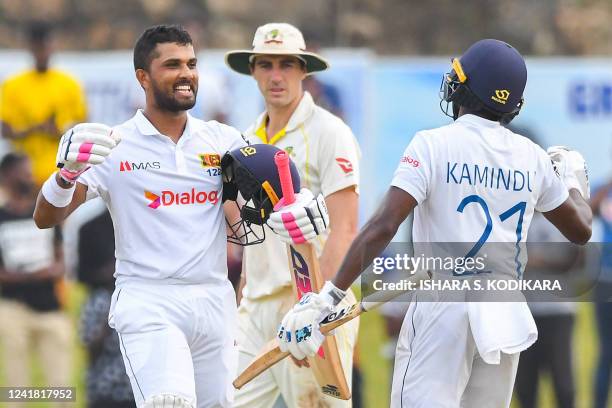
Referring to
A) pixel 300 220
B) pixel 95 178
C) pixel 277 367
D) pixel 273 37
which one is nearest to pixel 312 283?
pixel 300 220

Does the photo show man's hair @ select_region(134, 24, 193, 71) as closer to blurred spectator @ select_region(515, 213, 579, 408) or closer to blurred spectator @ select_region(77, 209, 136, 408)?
blurred spectator @ select_region(515, 213, 579, 408)

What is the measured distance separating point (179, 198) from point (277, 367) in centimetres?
143

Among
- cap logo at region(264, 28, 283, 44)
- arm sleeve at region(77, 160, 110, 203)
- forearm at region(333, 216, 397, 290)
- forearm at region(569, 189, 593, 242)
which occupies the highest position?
cap logo at region(264, 28, 283, 44)

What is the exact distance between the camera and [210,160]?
6691 millimetres

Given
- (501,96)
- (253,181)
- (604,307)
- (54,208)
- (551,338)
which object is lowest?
(551,338)

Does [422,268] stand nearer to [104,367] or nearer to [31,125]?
[104,367]

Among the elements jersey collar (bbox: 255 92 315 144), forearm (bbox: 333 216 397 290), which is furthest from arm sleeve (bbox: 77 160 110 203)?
jersey collar (bbox: 255 92 315 144)

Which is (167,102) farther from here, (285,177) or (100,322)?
(100,322)

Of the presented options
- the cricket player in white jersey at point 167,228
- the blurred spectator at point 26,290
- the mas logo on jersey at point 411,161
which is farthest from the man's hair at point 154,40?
the blurred spectator at point 26,290

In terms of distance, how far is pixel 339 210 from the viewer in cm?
755

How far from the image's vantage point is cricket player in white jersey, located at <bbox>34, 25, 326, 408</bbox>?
6.35 m

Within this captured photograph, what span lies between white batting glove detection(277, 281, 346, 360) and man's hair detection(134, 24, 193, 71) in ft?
4.66

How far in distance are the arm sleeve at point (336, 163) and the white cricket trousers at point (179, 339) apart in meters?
1.09

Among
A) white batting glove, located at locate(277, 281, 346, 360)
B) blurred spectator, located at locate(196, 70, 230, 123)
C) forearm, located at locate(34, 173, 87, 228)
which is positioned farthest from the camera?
blurred spectator, located at locate(196, 70, 230, 123)
